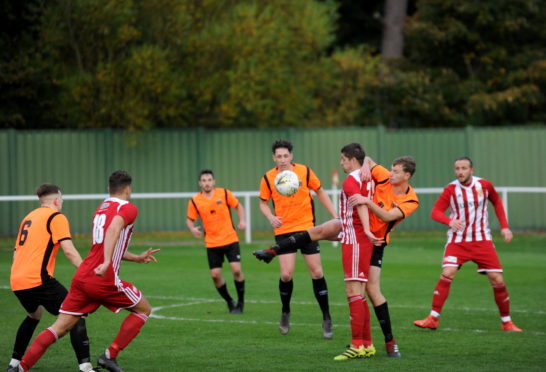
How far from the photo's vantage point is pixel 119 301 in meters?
8.39

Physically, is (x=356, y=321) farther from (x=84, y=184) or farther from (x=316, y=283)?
(x=84, y=184)

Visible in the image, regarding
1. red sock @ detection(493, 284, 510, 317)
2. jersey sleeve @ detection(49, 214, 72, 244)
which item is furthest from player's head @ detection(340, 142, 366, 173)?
red sock @ detection(493, 284, 510, 317)

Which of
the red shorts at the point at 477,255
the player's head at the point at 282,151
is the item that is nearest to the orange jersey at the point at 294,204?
the player's head at the point at 282,151

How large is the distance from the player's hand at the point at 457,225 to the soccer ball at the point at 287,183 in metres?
1.94

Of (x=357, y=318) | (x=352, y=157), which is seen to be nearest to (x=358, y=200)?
(x=352, y=157)

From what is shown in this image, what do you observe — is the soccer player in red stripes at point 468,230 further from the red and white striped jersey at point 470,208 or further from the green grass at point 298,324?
the green grass at point 298,324

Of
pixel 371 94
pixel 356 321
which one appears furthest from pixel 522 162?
pixel 356 321

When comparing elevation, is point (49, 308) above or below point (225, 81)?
below

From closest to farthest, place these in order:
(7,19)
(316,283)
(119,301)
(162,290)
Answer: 1. (119,301)
2. (316,283)
3. (162,290)
4. (7,19)

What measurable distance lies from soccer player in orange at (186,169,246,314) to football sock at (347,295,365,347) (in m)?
4.03

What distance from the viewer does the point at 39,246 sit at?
29.1 ft

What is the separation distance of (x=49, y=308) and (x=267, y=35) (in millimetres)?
18898

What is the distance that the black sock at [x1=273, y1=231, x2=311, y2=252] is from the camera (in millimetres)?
10648

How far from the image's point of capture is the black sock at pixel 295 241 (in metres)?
10.6
